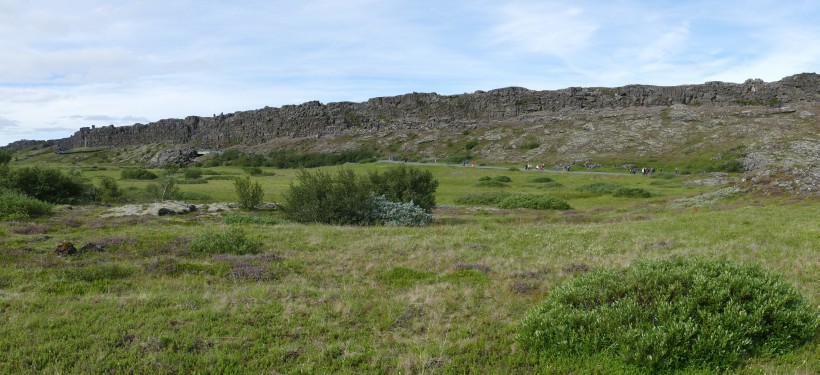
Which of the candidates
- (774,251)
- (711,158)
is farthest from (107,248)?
(711,158)

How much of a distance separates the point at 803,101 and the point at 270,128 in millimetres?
177520

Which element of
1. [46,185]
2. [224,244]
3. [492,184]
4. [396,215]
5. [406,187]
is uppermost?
[46,185]

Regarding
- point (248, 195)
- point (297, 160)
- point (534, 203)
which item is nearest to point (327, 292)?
point (248, 195)

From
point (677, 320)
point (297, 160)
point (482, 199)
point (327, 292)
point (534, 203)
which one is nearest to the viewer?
point (677, 320)

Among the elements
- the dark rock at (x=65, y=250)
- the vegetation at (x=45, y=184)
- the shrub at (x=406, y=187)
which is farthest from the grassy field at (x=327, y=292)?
the vegetation at (x=45, y=184)

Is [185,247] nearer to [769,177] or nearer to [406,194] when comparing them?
[406,194]

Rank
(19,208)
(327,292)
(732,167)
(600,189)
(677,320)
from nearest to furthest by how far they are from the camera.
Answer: (677,320) → (327,292) → (19,208) → (600,189) → (732,167)

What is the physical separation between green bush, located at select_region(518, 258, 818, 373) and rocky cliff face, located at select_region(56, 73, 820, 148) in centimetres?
14038

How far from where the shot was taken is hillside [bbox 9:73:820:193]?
320ft

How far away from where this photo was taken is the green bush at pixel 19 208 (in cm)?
2830

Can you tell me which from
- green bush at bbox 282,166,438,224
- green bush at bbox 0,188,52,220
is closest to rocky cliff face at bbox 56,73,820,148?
green bush at bbox 282,166,438,224

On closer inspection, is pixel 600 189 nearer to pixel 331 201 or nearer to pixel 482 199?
pixel 482 199

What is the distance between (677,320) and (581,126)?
128 meters

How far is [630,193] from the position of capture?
5197 centimetres
